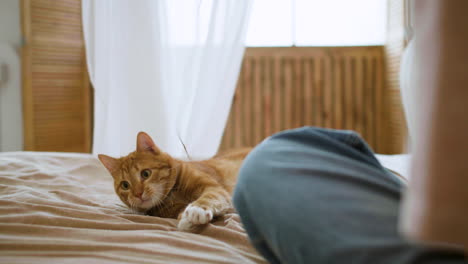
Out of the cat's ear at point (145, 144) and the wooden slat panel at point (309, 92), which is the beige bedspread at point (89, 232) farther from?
the wooden slat panel at point (309, 92)

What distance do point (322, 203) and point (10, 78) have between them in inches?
113

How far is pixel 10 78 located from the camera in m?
2.83

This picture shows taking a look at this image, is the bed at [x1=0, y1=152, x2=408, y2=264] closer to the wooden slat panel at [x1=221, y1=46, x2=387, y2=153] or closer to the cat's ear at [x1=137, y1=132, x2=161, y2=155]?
the cat's ear at [x1=137, y1=132, x2=161, y2=155]

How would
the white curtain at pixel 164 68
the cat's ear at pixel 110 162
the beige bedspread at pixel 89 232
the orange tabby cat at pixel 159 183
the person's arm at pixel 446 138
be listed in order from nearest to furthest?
the person's arm at pixel 446 138 < the beige bedspread at pixel 89 232 < the orange tabby cat at pixel 159 183 < the cat's ear at pixel 110 162 < the white curtain at pixel 164 68

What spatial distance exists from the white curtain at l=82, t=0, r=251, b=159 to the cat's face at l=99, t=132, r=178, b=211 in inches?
28.1

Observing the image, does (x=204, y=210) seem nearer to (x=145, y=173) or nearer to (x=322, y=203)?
(x=145, y=173)

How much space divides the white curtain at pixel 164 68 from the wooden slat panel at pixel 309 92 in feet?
3.17

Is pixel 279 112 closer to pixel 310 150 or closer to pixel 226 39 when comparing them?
pixel 226 39

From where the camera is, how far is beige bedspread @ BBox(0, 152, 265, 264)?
77 centimetres

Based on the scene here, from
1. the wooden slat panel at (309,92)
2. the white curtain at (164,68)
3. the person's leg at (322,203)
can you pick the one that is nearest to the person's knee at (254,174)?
the person's leg at (322,203)

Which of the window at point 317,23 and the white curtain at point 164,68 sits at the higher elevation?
the window at point 317,23

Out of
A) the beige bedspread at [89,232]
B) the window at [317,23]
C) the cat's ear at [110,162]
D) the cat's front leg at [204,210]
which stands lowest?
the beige bedspread at [89,232]

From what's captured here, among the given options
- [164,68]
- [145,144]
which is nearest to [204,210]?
[145,144]

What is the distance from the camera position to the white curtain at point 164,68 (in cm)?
196
